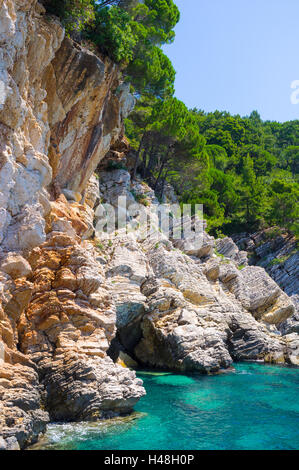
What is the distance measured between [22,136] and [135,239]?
12.5 m

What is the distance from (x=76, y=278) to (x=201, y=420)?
573 centimetres

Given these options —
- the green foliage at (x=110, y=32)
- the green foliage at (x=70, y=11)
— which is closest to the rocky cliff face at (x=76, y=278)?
the green foliage at (x=110, y=32)

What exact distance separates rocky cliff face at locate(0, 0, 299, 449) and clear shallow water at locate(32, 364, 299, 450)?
0.73m

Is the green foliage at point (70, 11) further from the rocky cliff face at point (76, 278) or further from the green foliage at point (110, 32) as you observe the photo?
the green foliage at point (110, 32)

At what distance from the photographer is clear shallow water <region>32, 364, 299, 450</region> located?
9.64 m

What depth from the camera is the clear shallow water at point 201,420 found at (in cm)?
964

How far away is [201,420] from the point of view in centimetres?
1179

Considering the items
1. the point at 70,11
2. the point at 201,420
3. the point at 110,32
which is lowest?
the point at 201,420

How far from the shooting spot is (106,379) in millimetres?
11078

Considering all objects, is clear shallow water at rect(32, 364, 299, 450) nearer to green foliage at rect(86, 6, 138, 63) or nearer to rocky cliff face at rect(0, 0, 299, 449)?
rocky cliff face at rect(0, 0, 299, 449)

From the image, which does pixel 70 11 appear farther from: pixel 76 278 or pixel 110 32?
pixel 76 278

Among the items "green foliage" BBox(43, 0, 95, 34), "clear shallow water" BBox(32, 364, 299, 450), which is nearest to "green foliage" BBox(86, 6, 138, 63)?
"green foliage" BBox(43, 0, 95, 34)

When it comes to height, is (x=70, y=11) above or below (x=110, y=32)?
below

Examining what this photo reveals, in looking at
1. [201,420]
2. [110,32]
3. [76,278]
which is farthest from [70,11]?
[201,420]
